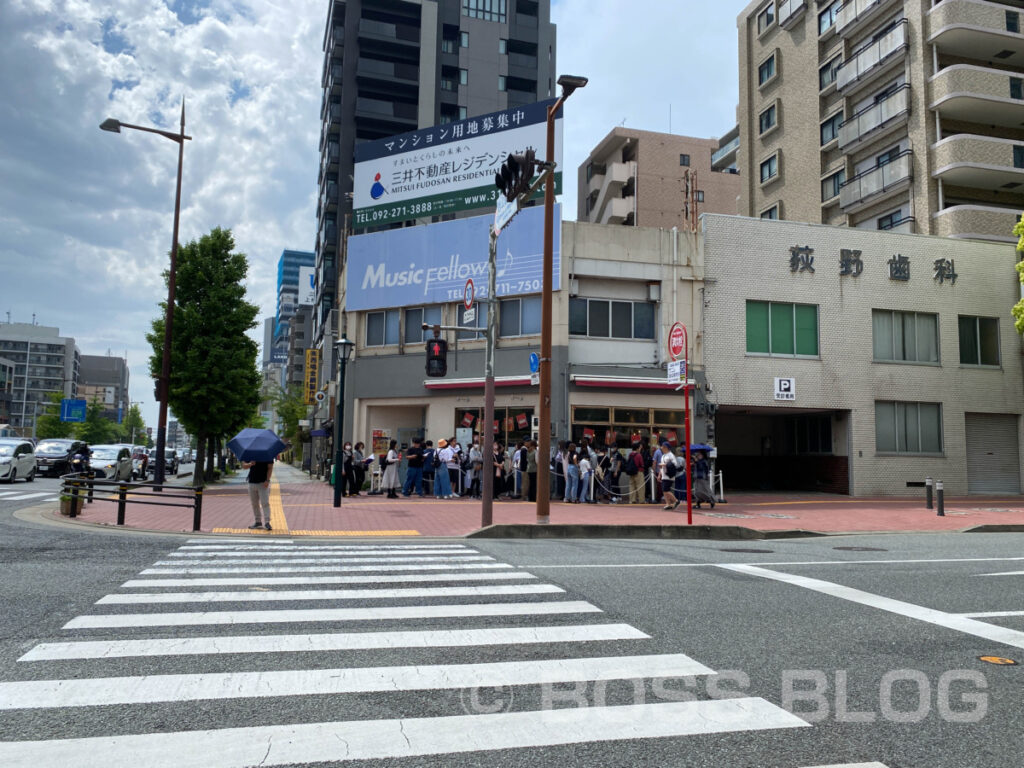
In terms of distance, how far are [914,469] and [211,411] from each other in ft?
81.3

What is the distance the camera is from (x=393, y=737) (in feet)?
12.3

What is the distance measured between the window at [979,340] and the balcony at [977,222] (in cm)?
378

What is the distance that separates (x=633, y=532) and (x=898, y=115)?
2673cm

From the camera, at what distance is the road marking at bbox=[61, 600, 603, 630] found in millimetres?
6035

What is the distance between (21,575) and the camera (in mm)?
8078

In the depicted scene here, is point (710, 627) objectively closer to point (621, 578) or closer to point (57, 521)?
point (621, 578)

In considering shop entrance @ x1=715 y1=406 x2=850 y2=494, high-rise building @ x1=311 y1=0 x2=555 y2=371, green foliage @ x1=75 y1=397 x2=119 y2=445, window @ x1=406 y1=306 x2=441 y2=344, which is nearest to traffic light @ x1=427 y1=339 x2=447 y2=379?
window @ x1=406 y1=306 x2=441 y2=344

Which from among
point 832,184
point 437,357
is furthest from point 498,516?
point 832,184

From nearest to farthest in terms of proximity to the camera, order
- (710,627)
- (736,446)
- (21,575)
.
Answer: (710,627) < (21,575) < (736,446)

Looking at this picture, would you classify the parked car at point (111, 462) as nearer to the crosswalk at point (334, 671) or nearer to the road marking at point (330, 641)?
the crosswalk at point (334, 671)

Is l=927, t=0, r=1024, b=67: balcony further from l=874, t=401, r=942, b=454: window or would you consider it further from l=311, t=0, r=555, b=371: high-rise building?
l=311, t=0, r=555, b=371: high-rise building

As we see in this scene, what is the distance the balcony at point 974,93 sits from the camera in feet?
99.5

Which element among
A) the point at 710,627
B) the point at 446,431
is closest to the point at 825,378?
the point at 446,431

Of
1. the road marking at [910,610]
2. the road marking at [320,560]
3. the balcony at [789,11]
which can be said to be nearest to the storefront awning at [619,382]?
the road marking at [320,560]
